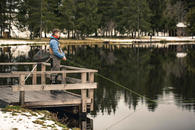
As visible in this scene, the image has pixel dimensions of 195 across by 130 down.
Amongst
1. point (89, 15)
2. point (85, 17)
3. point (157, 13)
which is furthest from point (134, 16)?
point (157, 13)

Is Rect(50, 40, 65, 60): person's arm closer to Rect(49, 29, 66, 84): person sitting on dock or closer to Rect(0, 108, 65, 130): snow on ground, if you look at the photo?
Rect(49, 29, 66, 84): person sitting on dock

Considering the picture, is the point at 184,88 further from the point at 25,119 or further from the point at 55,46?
the point at 25,119

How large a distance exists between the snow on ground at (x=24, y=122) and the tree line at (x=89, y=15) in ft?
313

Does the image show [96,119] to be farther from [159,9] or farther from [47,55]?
[159,9]

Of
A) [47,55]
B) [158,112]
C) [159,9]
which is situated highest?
[159,9]

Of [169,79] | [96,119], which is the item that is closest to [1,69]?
[169,79]

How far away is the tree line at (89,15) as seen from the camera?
11069cm

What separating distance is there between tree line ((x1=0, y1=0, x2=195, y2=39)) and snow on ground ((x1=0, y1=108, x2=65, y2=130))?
95502 mm

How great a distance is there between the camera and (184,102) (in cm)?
2055

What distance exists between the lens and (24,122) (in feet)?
40.7

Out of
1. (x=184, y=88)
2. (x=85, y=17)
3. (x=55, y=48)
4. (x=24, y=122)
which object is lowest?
(x=184, y=88)

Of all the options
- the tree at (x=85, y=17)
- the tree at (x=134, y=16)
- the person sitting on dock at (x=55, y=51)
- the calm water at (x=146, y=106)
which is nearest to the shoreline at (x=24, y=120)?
the calm water at (x=146, y=106)

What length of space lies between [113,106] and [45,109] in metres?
3.91

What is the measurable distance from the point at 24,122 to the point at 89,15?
371ft
